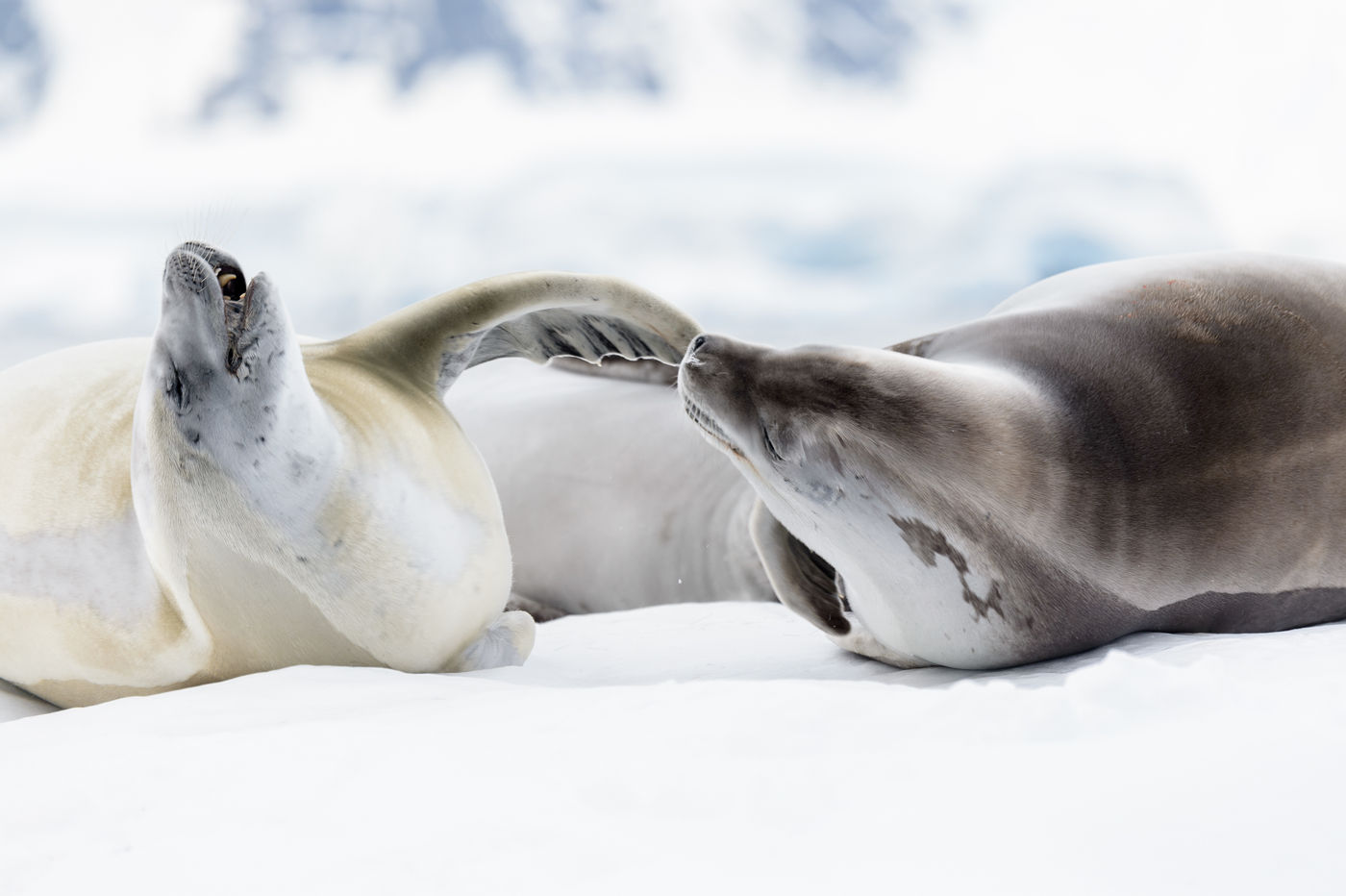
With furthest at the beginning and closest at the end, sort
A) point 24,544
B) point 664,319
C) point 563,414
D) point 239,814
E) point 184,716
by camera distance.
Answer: point 563,414 → point 664,319 → point 24,544 → point 184,716 → point 239,814

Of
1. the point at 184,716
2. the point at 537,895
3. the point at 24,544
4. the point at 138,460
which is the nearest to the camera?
the point at 537,895

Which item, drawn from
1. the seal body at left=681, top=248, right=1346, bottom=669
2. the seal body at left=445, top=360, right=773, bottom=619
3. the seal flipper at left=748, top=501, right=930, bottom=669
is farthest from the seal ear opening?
the seal body at left=445, top=360, right=773, bottom=619

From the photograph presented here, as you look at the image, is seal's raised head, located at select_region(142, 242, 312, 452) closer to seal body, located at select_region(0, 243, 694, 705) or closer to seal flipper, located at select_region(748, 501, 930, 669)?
seal body, located at select_region(0, 243, 694, 705)

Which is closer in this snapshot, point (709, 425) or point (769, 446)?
point (769, 446)

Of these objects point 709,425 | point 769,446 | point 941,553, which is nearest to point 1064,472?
point 941,553

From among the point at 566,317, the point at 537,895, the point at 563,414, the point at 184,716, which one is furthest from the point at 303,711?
the point at 563,414

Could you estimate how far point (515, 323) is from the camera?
195 cm

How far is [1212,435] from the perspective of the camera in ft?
4.91

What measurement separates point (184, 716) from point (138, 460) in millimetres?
410

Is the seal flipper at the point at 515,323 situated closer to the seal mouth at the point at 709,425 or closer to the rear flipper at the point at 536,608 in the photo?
the seal mouth at the point at 709,425

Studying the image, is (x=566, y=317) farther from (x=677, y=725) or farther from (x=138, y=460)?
(x=677, y=725)

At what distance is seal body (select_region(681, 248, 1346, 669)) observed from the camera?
144cm

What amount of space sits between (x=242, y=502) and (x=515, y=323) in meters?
0.67

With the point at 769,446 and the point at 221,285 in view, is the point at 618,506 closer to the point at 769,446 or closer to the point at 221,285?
the point at 769,446
